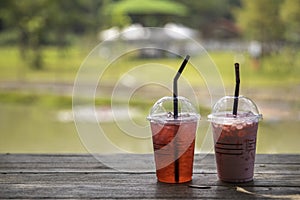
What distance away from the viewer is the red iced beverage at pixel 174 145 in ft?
4.24

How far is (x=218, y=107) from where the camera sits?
137cm

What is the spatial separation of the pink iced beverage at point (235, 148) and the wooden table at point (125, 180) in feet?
0.09

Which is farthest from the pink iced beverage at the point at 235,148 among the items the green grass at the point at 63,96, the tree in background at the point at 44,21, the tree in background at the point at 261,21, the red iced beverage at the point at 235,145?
the tree in background at the point at 44,21

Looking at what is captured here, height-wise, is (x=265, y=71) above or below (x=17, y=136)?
above

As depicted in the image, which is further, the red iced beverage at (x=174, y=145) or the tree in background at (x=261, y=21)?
the tree in background at (x=261, y=21)

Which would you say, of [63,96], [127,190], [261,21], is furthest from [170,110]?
[63,96]

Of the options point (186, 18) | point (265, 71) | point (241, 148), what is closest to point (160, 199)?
point (241, 148)

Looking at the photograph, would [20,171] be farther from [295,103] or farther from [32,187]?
[295,103]

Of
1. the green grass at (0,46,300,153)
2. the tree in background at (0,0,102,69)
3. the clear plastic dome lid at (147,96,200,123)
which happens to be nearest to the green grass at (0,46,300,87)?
the green grass at (0,46,300,153)

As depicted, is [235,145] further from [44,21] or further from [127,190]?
[44,21]

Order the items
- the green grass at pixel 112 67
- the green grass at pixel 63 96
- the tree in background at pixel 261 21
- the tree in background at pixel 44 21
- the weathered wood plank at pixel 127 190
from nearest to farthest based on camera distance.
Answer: the weathered wood plank at pixel 127 190 < the green grass at pixel 63 96 < the tree in background at pixel 261 21 < the green grass at pixel 112 67 < the tree in background at pixel 44 21

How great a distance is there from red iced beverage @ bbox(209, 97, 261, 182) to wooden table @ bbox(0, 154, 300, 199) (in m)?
0.03

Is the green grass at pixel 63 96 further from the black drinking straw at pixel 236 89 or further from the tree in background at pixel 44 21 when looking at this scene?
the black drinking straw at pixel 236 89

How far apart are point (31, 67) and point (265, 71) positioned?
9.43 ft
